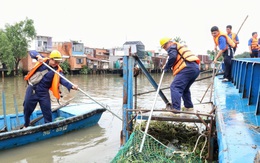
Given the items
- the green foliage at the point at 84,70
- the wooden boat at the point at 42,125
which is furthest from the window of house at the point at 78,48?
the wooden boat at the point at 42,125

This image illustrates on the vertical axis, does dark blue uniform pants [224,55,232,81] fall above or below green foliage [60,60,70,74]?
above

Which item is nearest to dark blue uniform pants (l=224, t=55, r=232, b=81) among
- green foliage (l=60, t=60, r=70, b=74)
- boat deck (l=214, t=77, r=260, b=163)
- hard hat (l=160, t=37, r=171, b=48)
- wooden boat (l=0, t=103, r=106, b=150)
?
boat deck (l=214, t=77, r=260, b=163)

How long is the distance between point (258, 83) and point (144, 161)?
8.19 feet

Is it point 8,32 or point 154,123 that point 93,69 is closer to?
point 8,32

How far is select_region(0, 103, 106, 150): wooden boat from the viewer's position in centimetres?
659

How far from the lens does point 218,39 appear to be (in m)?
7.02

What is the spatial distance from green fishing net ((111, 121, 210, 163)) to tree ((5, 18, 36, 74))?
114 ft

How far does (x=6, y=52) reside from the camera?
3391 centimetres

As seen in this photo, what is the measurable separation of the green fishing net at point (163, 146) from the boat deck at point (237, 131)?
2.06ft

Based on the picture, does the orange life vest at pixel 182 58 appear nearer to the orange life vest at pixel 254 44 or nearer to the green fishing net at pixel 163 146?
the green fishing net at pixel 163 146

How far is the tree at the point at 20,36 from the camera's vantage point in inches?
1433

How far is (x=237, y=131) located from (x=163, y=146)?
123 cm

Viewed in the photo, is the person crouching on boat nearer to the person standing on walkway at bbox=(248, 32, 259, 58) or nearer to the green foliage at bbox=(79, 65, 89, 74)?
the person standing on walkway at bbox=(248, 32, 259, 58)

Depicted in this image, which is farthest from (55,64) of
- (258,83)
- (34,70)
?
(258,83)
